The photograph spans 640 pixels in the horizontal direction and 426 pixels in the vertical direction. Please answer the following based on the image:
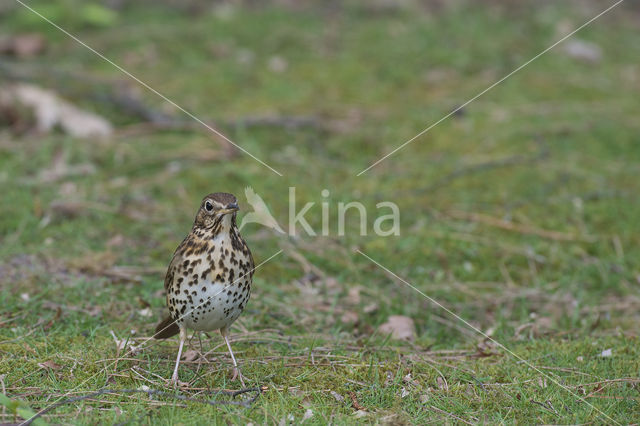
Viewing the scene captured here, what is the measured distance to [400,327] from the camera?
443 cm

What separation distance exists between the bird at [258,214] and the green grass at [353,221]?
10 cm

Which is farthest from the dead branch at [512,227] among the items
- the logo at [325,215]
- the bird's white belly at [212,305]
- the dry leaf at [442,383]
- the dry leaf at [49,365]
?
the dry leaf at [49,365]

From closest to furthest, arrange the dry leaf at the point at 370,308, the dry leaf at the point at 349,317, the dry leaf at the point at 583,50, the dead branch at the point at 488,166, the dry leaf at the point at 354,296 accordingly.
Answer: the dry leaf at the point at 349,317 < the dry leaf at the point at 370,308 < the dry leaf at the point at 354,296 < the dead branch at the point at 488,166 < the dry leaf at the point at 583,50

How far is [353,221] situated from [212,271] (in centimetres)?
278

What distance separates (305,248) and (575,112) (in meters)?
4.03

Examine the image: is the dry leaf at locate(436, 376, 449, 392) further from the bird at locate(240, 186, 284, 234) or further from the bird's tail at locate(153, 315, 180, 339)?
the bird at locate(240, 186, 284, 234)

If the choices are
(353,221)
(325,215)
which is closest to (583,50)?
(353,221)

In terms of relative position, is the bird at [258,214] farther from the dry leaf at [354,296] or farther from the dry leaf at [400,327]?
the dry leaf at [400,327]

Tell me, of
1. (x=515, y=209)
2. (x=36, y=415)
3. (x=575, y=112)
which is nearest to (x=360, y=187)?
(x=515, y=209)

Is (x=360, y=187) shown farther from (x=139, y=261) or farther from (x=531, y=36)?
(x=531, y=36)

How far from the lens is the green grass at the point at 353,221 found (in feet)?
11.6

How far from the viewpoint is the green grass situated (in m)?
3.53

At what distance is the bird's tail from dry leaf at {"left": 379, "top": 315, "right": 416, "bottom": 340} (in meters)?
1.22

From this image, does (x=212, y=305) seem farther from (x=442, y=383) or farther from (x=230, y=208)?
(x=442, y=383)
